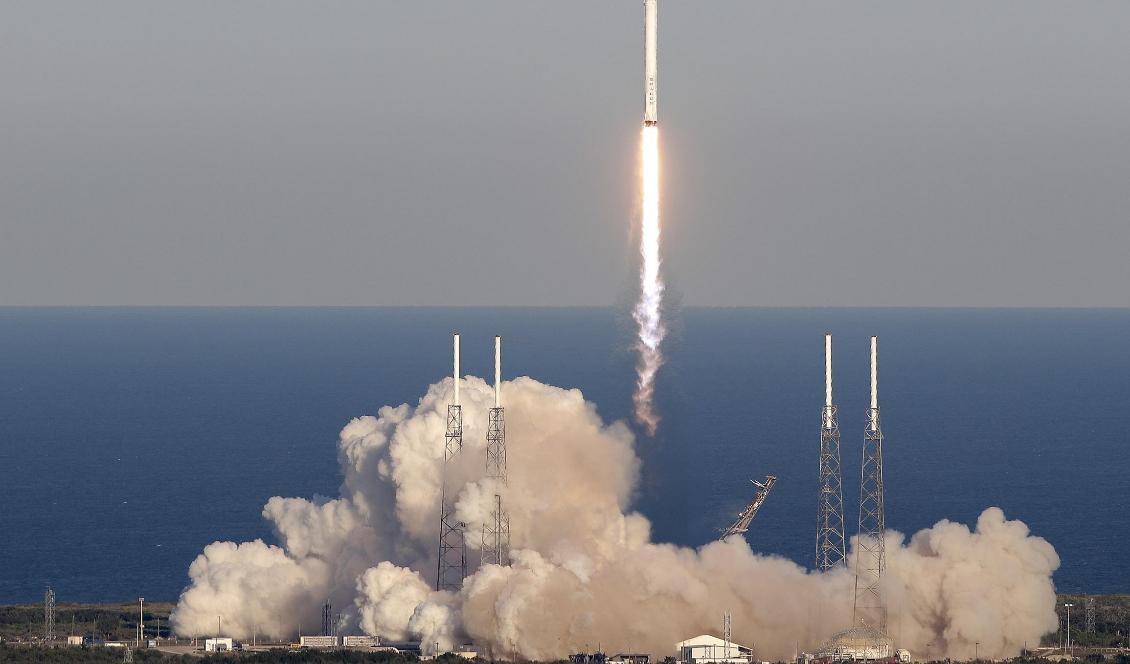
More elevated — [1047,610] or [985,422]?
[985,422]

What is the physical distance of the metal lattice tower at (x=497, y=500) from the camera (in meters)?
79.1

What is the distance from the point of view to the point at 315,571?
278ft

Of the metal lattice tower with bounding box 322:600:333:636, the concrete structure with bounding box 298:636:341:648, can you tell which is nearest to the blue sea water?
the metal lattice tower with bounding box 322:600:333:636

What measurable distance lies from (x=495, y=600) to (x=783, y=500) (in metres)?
53.4

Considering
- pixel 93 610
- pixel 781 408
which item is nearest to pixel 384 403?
pixel 781 408

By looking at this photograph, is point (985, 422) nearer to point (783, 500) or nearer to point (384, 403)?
point (384, 403)

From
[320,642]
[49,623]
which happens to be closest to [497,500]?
[320,642]

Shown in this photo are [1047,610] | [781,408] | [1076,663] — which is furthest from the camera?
[781,408]

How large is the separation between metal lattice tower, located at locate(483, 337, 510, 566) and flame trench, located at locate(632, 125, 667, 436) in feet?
20.9

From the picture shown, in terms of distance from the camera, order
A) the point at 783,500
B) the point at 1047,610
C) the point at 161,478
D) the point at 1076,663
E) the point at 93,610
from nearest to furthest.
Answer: the point at 1076,663, the point at 1047,610, the point at 93,610, the point at 783,500, the point at 161,478

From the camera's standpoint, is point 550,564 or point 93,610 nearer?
point 550,564

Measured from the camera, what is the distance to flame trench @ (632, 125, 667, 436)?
8238cm

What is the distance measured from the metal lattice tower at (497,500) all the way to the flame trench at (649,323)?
638 cm

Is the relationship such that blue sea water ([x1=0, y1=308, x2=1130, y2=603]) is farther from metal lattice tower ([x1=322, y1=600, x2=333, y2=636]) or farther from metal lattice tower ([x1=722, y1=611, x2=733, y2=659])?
metal lattice tower ([x1=322, y1=600, x2=333, y2=636])
